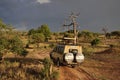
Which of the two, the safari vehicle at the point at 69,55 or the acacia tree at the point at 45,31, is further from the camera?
the acacia tree at the point at 45,31

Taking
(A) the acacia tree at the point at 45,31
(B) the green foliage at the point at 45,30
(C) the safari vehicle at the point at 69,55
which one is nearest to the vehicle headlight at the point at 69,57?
(C) the safari vehicle at the point at 69,55

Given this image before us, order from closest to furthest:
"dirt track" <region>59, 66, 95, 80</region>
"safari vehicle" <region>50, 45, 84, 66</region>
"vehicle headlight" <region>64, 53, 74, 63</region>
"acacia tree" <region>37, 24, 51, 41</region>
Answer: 1. "dirt track" <region>59, 66, 95, 80</region>
2. "vehicle headlight" <region>64, 53, 74, 63</region>
3. "safari vehicle" <region>50, 45, 84, 66</region>
4. "acacia tree" <region>37, 24, 51, 41</region>

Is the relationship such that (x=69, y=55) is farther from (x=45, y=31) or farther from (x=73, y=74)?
(x=45, y=31)

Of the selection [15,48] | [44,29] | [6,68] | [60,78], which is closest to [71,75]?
[60,78]

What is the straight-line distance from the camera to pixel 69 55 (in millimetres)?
22453

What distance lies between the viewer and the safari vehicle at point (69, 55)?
74.0 feet

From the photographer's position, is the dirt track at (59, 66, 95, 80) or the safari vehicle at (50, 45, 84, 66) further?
the safari vehicle at (50, 45, 84, 66)

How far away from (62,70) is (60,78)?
111 inches

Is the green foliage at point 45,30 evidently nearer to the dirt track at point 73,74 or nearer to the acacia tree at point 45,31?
the acacia tree at point 45,31

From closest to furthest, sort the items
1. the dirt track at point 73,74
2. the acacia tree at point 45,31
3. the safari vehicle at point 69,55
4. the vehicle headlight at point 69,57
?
the dirt track at point 73,74 → the vehicle headlight at point 69,57 → the safari vehicle at point 69,55 → the acacia tree at point 45,31

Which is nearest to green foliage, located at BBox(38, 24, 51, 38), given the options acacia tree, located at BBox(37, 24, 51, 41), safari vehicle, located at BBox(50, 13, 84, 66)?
acacia tree, located at BBox(37, 24, 51, 41)

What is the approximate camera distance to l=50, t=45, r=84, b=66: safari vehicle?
2255 centimetres

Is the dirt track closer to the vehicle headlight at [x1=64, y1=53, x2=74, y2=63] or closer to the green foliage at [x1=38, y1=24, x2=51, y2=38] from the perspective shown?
the vehicle headlight at [x1=64, y1=53, x2=74, y2=63]

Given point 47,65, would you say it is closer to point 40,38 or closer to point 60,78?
point 60,78
